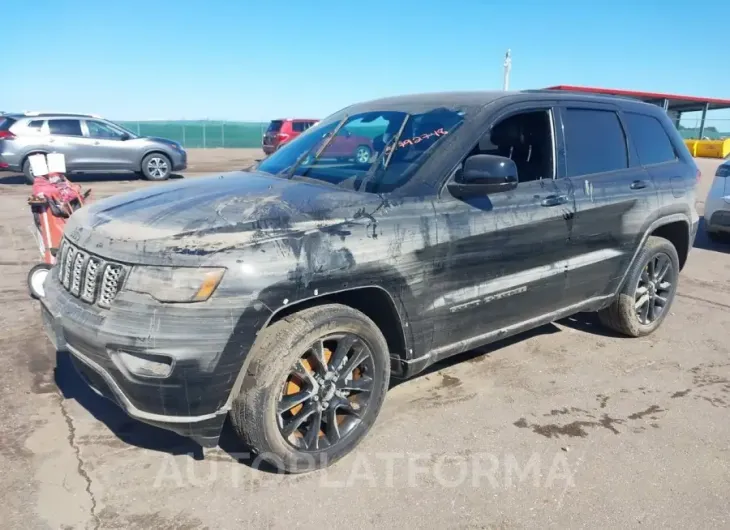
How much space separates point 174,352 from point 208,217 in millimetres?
680

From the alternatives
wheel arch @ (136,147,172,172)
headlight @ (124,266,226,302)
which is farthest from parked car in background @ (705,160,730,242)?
wheel arch @ (136,147,172,172)

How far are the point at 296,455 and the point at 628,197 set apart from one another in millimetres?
3106

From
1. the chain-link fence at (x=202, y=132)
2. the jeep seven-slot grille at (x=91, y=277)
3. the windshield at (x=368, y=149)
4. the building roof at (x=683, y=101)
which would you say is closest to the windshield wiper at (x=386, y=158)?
the windshield at (x=368, y=149)

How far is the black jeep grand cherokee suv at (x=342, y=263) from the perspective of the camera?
265 centimetres

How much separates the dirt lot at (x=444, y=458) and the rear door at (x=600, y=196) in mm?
718

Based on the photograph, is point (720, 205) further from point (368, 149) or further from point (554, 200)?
point (368, 149)

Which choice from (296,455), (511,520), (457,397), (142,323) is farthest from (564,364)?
(142,323)

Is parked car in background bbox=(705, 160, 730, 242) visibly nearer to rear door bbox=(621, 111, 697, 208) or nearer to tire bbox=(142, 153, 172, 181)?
rear door bbox=(621, 111, 697, 208)

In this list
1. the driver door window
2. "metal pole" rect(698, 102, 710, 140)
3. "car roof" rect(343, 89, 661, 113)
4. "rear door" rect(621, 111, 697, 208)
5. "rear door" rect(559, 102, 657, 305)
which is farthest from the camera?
"metal pole" rect(698, 102, 710, 140)

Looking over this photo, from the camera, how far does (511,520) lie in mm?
2779

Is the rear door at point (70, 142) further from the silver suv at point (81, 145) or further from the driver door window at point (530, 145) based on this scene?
the driver door window at point (530, 145)

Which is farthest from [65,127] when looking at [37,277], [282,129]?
[37,277]

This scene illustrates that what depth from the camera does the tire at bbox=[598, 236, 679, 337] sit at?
15.9ft

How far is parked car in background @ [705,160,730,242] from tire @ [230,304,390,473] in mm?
7543
